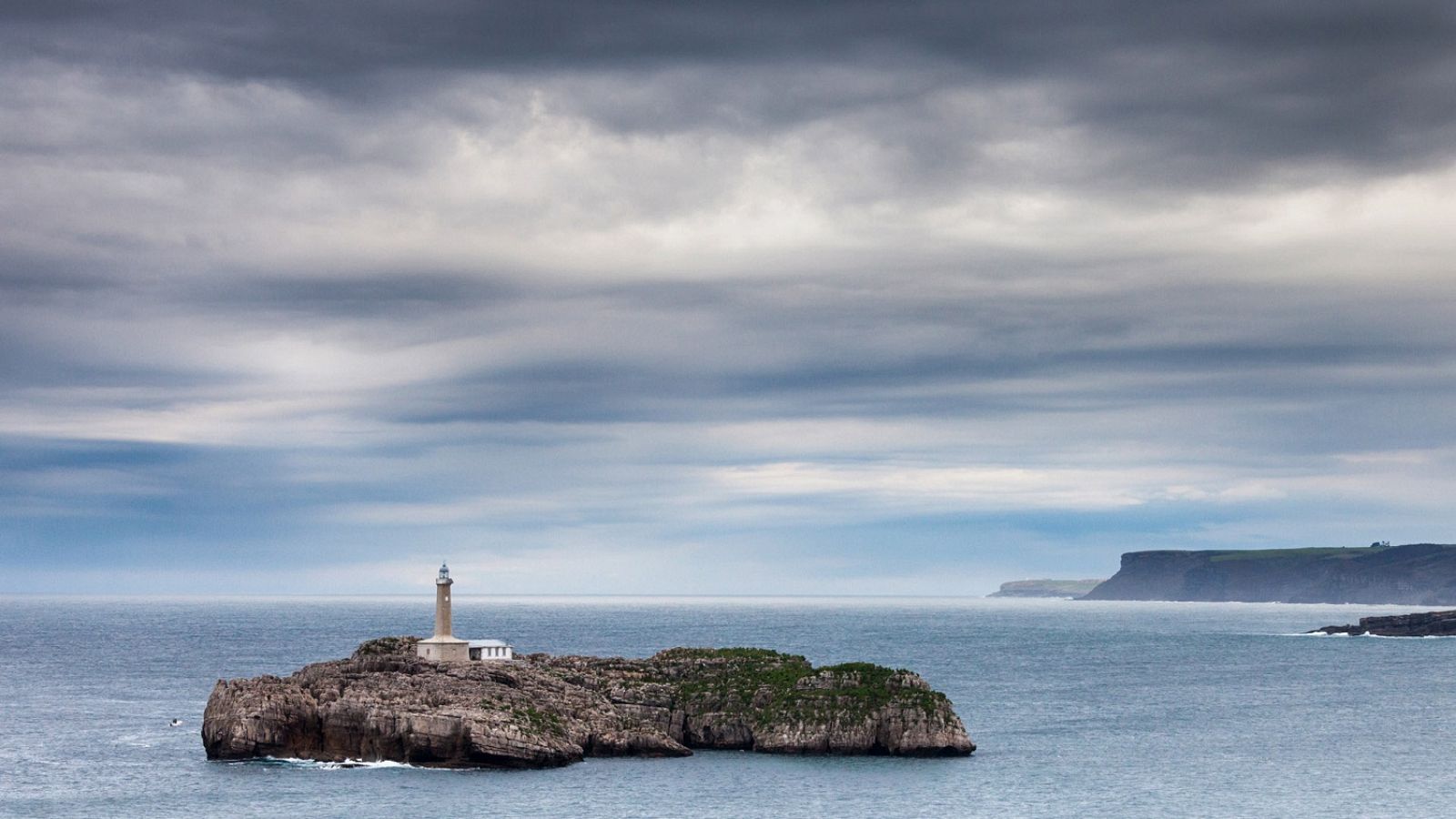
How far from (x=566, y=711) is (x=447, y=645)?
12.3 meters

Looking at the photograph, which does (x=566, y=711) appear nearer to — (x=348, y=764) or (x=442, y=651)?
(x=442, y=651)

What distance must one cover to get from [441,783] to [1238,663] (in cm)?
13719

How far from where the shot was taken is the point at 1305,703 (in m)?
140

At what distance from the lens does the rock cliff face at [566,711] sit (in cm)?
9056

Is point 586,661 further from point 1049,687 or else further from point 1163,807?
point 1049,687

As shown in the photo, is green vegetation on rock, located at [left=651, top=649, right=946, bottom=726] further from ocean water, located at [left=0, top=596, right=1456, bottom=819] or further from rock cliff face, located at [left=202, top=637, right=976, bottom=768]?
ocean water, located at [left=0, top=596, right=1456, bottom=819]

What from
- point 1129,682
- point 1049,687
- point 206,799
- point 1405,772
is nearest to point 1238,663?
point 1129,682

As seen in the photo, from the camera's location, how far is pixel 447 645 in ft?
345

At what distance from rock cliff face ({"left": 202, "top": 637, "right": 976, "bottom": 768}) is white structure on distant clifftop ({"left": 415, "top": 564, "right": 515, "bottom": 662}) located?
157cm

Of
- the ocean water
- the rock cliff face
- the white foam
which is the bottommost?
the ocean water

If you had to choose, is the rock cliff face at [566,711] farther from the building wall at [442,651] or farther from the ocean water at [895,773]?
the ocean water at [895,773]

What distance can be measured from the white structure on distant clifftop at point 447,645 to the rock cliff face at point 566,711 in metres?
1.57

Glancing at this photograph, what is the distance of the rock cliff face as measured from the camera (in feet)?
297

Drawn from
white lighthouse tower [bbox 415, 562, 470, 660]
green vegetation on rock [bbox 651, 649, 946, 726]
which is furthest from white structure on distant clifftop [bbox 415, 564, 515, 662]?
green vegetation on rock [bbox 651, 649, 946, 726]
